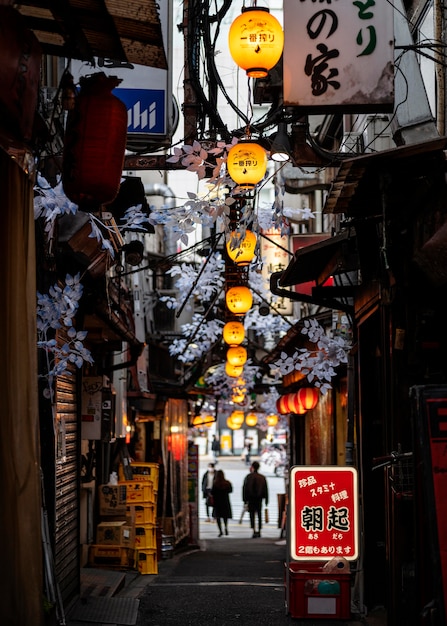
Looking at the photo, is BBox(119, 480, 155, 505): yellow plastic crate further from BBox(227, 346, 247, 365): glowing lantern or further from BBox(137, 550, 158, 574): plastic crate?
BBox(227, 346, 247, 365): glowing lantern

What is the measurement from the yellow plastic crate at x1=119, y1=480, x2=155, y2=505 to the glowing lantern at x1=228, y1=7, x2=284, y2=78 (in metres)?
12.9

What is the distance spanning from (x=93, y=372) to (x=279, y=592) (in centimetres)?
687

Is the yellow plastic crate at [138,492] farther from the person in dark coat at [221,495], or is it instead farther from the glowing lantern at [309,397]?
the person in dark coat at [221,495]

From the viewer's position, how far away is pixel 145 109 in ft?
46.6

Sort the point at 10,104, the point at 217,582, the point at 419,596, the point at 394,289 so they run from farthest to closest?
the point at 217,582 < the point at 394,289 < the point at 419,596 < the point at 10,104

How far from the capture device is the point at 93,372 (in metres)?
21.4

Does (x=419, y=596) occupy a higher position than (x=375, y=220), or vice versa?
(x=375, y=220)

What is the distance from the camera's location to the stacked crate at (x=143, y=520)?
837 inches

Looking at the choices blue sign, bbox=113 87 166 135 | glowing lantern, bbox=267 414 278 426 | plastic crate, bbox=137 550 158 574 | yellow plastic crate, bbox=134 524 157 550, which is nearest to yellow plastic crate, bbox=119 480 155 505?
yellow plastic crate, bbox=134 524 157 550

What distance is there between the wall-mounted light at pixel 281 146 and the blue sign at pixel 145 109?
1.96 metres

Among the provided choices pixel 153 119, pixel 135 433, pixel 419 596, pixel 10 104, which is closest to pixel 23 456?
pixel 10 104

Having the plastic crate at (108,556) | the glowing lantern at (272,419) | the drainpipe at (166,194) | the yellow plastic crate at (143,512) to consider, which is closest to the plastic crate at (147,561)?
the yellow plastic crate at (143,512)

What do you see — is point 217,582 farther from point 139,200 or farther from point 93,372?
point 139,200

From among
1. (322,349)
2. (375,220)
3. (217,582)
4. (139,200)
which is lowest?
(217,582)
